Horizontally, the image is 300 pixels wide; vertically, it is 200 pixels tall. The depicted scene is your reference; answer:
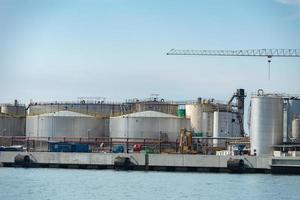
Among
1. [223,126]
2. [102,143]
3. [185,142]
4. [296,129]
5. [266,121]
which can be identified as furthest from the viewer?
[223,126]

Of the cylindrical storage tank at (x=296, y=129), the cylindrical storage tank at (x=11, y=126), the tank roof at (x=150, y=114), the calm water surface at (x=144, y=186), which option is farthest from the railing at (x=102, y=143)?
the calm water surface at (x=144, y=186)

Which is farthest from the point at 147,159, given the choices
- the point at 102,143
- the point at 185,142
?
the point at 102,143

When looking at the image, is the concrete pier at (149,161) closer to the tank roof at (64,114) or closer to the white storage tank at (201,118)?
the tank roof at (64,114)

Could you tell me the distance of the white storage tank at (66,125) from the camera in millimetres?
166125

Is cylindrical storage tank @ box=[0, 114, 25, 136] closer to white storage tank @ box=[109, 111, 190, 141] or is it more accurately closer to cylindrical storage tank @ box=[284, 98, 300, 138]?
white storage tank @ box=[109, 111, 190, 141]

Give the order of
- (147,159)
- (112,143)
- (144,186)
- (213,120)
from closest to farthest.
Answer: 1. (144,186)
2. (147,159)
3. (112,143)
4. (213,120)

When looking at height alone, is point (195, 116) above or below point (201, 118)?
above

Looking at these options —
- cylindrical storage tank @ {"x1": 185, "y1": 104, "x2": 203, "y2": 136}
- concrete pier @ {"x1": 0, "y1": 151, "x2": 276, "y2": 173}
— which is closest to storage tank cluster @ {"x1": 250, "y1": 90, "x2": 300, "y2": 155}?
concrete pier @ {"x1": 0, "y1": 151, "x2": 276, "y2": 173}

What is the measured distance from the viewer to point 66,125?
166 m

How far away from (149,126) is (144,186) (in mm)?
65666

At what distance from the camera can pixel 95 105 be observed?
181625 mm

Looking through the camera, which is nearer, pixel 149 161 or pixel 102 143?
pixel 149 161

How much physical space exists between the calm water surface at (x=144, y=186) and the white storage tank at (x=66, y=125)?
43153 mm

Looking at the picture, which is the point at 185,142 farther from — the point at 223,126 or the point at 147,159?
the point at 223,126
